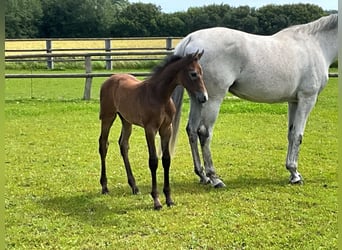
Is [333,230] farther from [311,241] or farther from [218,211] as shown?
[218,211]

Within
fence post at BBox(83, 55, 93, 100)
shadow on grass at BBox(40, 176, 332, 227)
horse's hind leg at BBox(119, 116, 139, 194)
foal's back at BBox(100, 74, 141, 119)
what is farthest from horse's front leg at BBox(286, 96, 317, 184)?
fence post at BBox(83, 55, 93, 100)

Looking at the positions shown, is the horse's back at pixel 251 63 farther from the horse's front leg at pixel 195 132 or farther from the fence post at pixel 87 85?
the fence post at pixel 87 85

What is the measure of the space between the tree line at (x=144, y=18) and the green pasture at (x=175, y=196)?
1392 millimetres

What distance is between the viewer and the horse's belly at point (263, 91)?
4.68 metres

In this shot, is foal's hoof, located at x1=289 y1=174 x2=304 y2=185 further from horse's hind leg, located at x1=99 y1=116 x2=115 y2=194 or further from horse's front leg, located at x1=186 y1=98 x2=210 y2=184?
horse's hind leg, located at x1=99 y1=116 x2=115 y2=194

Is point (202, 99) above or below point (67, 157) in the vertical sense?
above

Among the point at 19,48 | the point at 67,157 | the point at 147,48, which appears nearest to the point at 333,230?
the point at 67,157

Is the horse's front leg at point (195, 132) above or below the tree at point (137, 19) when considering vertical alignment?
below

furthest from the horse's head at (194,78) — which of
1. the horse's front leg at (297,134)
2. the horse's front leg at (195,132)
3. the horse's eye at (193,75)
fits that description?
the horse's front leg at (297,134)

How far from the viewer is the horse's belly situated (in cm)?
468

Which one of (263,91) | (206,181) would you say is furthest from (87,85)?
(263,91)

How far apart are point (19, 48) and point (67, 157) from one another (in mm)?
15027

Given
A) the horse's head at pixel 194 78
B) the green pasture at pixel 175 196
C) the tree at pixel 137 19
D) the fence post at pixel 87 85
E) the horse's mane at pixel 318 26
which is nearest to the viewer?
the green pasture at pixel 175 196

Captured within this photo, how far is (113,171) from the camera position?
5281 millimetres
